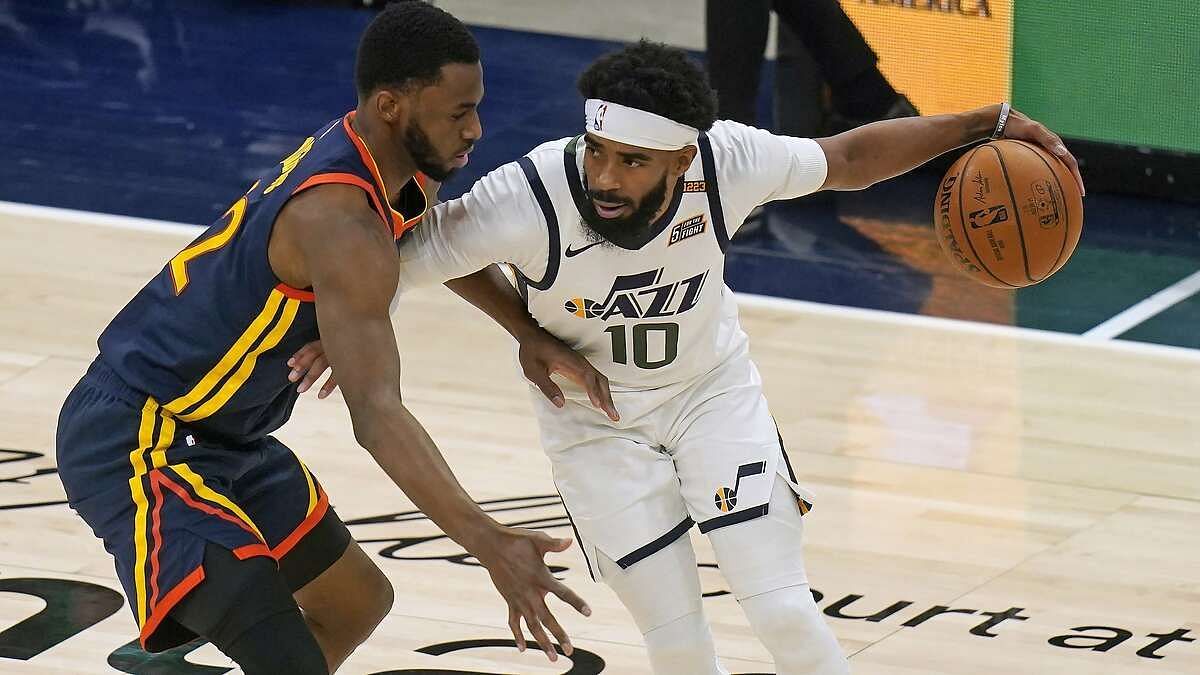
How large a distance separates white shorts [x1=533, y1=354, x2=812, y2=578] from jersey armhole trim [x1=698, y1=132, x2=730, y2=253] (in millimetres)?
357

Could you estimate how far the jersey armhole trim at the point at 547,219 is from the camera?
14.0ft

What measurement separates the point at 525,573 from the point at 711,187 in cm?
118

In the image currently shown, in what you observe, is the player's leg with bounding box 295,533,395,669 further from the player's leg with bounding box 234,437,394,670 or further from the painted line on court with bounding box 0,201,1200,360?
the painted line on court with bounding box 0,201,1200,360

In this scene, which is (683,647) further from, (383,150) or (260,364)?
(383,150)

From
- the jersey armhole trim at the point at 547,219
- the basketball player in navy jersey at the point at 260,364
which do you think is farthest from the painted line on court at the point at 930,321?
the basketball player in navy jersey at the point at 260,364

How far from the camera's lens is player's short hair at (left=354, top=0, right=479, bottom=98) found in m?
3.85

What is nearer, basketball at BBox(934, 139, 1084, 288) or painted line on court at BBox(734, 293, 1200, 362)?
basketball at BBox(934, 139, 1084, 288)

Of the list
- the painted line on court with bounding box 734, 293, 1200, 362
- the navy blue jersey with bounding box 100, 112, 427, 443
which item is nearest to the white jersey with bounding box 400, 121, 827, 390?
the navy blue jersey with bounding box 100, 112, 427, 443

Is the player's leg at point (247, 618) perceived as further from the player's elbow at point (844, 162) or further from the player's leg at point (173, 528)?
the player's elbow at point (844, 162)

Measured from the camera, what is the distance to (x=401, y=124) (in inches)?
154

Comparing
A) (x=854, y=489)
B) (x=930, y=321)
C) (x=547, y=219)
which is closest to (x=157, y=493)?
(x=547, y=219)

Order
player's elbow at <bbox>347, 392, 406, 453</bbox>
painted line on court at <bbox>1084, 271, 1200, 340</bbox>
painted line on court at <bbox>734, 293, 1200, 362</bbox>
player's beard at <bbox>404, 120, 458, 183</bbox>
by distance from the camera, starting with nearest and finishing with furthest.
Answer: player's elbow at <bbox>347, 392, 406, 453</bbox>
player's beard at <bbox>404, 120, 458, 183</bbox>
painted line on court at <bbox>734, 293, 1200, 362</bbox>
painted line on court at <bbox>1084, 271, 1200, 340</bbox>

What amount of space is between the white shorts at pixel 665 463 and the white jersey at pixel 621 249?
8 centimetres

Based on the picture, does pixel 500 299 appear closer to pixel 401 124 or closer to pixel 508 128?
pixel 401 124
